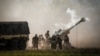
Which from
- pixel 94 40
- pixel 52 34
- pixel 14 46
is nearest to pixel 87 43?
pixel 94 40

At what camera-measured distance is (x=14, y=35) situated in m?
8.18

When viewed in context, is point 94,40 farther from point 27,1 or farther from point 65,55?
point 27,1

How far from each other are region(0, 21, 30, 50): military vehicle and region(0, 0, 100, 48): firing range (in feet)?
0.30

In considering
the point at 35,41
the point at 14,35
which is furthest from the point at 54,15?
the point at 14,35

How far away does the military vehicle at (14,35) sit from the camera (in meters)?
8.16

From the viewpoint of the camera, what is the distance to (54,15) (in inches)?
324

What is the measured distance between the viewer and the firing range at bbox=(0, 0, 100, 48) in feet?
26.8

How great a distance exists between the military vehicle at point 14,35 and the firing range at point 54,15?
0.09 meters

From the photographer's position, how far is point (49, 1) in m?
8.23

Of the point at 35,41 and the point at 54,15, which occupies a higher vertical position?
the point at 54,15

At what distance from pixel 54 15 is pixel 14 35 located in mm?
811

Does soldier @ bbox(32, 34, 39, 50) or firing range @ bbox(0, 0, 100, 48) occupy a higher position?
firing range @ bbox(0, 0, 100, 48)

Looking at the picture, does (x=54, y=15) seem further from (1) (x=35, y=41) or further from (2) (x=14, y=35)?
(2) (x=14, y=35)

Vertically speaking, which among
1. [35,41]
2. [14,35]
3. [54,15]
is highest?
[54,15]
